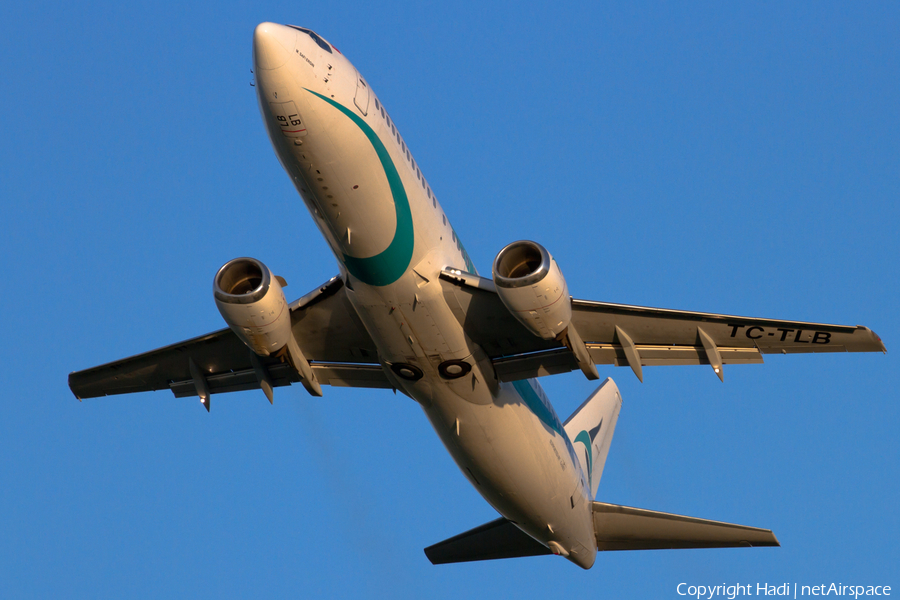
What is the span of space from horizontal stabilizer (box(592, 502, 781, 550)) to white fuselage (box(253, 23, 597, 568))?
2944 millimetres

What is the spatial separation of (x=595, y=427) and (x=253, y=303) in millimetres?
12990

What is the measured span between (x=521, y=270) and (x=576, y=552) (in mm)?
9929

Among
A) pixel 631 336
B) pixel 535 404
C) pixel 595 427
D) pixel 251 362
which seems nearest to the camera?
pixel 631 336

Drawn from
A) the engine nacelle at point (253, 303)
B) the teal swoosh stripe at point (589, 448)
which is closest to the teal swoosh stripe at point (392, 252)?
the engine nacelle at point (253, 303)

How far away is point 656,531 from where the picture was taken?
76.5 ft

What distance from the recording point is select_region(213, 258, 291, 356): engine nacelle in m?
16.4

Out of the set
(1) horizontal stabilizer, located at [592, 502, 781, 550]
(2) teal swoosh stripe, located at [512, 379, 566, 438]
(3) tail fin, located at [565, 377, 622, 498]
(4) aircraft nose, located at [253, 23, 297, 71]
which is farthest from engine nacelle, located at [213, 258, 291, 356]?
(1) horizontal stabilizer, located at [592, 502, 781, 550]

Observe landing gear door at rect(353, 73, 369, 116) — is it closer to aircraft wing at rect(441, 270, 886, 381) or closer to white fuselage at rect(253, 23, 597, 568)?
white fuselage at rect(253, 23, 597, 568)

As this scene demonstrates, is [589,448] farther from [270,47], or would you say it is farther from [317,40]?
[270,47]

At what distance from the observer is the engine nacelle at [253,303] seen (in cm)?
1641

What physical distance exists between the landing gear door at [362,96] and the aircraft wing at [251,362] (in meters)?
3.81

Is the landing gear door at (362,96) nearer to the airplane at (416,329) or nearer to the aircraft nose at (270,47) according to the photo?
the airplane at (416,329)

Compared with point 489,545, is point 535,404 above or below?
above

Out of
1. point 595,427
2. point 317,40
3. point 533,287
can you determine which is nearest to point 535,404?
point 533,287
